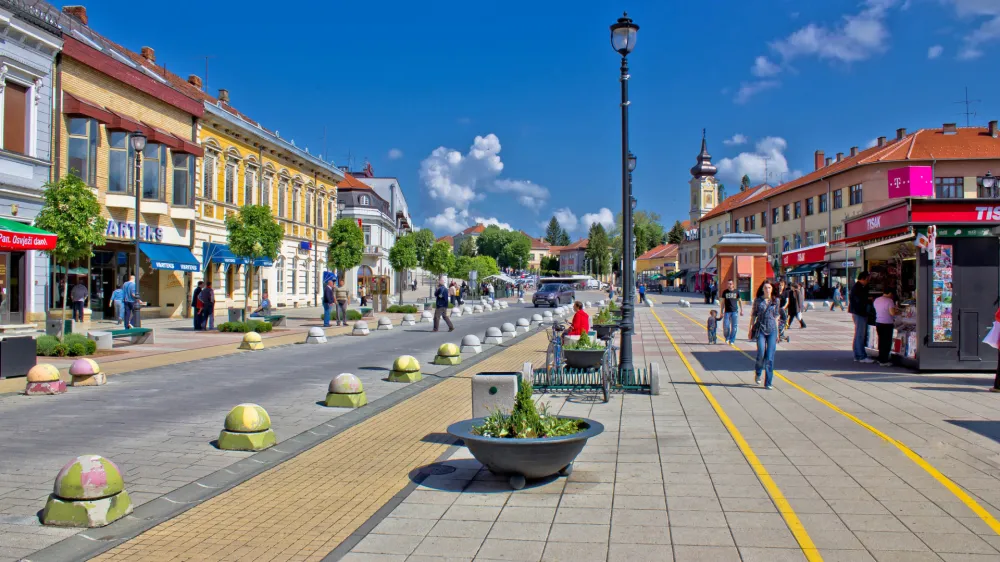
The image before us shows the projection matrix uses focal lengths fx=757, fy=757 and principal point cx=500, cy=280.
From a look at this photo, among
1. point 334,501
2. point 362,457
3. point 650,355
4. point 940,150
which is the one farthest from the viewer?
point 940,150

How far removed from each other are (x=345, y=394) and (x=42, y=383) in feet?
15.5

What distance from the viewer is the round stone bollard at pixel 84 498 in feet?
17.4

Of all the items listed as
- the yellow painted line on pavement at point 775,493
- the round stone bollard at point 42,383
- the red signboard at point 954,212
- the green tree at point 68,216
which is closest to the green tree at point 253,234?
the green tree at point 68,216

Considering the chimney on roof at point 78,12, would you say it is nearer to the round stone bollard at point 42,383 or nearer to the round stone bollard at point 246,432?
the round stone bollard at point 42,383

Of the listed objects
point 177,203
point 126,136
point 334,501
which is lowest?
point 334,501

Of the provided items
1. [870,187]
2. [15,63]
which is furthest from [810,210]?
[15,63]

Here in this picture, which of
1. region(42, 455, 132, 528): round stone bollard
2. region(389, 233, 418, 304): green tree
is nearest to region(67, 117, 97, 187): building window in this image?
region(389, 233, 418, 304): green tree

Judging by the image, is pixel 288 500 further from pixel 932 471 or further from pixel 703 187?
pixel 703 187

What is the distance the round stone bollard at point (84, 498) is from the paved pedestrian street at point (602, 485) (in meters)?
0.12

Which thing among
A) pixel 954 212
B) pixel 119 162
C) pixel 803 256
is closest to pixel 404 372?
pixel 954 212

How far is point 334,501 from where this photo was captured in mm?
5992

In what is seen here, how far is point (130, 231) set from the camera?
91.5 ft

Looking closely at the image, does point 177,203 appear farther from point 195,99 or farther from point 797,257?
point 797,257

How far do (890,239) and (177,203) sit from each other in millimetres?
26526
